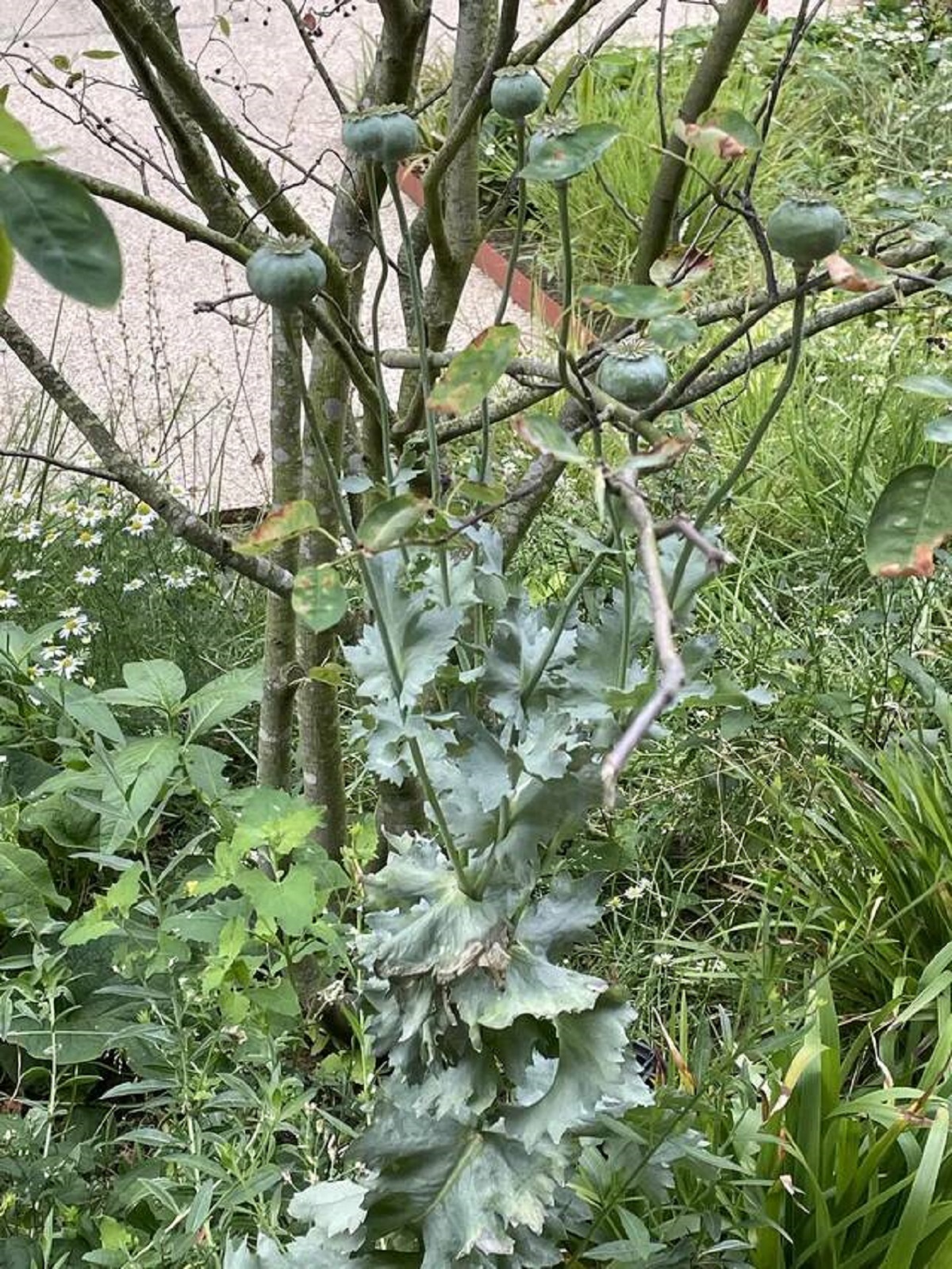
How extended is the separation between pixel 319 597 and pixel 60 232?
314mm

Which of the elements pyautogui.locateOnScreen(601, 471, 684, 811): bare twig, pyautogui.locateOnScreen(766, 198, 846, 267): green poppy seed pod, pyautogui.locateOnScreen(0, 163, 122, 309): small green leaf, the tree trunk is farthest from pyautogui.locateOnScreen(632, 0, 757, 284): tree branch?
pyautogui.locateOnScreen(0, 163, 122, 309): small green leaf

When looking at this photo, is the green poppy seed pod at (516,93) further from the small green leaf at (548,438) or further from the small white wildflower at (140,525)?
the small white wildflower at (140,525)

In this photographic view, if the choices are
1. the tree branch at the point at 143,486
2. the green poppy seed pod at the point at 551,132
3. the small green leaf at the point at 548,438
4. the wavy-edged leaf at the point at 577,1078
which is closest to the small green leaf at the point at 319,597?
the small green leaf at the point at 548,438

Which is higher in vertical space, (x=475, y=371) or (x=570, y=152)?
(x=570, y=152)

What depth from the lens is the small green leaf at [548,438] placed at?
0.65m

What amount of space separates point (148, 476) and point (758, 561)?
1.38 m

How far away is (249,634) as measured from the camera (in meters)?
2.43

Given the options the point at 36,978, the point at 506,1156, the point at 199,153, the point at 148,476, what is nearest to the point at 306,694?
the point at 148,476

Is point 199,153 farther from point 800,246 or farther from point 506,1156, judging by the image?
point 506,1156

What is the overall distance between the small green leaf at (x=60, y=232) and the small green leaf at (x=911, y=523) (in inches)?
15.7

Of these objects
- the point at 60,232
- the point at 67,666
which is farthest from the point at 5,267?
the point at 67,666

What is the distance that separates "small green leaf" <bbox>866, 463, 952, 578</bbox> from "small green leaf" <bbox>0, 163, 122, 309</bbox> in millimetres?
399

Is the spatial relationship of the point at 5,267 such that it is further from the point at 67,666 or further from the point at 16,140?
the point at 67,666

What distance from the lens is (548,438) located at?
675 millimetres
